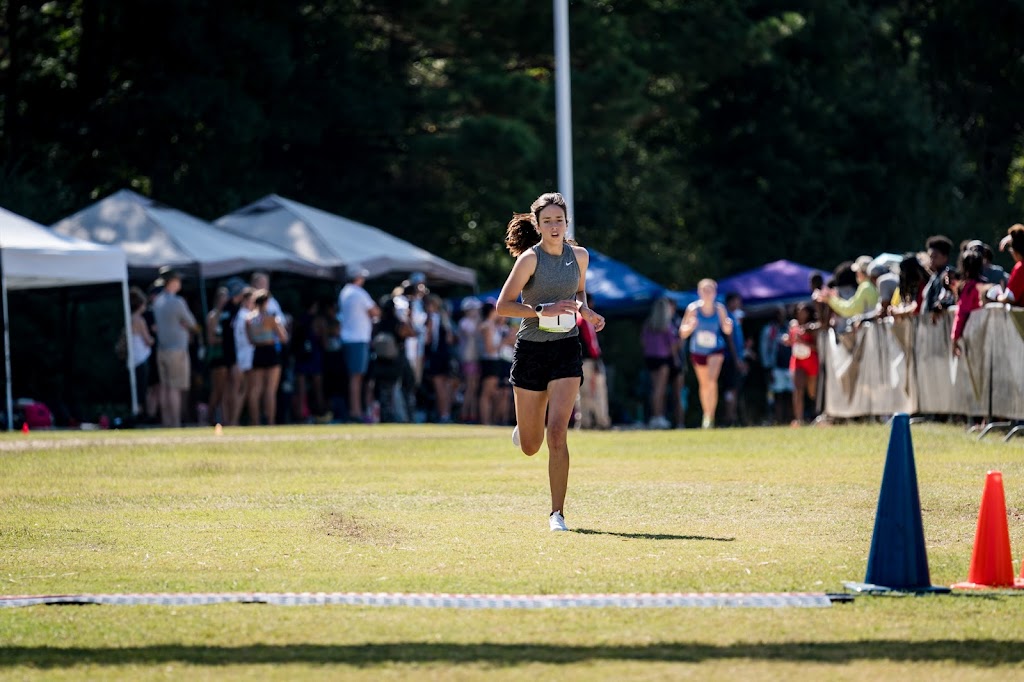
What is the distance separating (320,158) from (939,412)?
24751mm

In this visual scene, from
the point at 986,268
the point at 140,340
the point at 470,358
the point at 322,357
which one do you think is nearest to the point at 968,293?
the point at 986,268

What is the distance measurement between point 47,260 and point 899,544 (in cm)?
1782

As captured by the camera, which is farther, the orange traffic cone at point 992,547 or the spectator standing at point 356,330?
the spectator standing at point 356,330

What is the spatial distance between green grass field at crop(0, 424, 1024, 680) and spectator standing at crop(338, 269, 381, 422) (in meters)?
8.50

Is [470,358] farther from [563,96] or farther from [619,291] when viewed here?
[563,96]

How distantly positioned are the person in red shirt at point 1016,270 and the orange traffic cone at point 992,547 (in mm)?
8758

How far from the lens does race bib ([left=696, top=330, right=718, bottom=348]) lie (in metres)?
23.2

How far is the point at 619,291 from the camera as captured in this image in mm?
31000

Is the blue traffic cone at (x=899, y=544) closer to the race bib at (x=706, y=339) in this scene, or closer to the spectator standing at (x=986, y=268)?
the spectator standing at (x=986, y=268)

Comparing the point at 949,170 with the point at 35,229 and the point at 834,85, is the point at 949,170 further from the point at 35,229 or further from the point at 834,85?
the point at 35,229

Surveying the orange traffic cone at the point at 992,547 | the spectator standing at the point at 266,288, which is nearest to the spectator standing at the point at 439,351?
the spectator standing at the point at 266,288

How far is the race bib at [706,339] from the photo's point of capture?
23.2 m

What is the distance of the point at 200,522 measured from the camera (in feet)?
35.7

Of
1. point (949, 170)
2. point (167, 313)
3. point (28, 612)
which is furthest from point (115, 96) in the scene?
point (28, 612)
